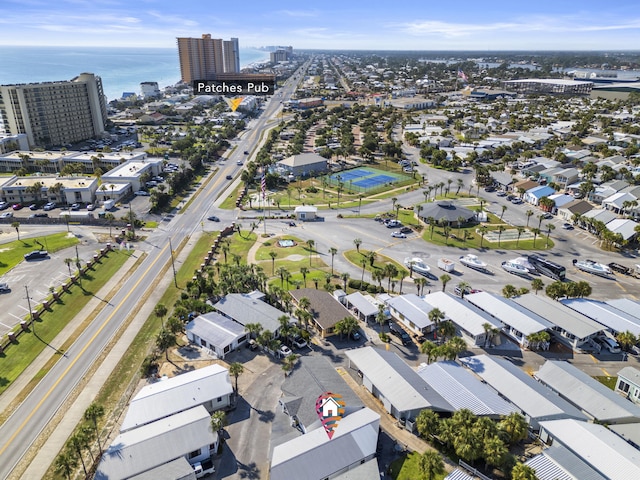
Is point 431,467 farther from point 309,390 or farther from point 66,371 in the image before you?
point 66,371

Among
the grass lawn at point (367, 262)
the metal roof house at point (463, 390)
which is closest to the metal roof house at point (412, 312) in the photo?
the metal roof house at point (463, 390)

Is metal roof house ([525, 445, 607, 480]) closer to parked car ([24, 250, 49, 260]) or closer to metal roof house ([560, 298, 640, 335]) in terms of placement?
metal roof house ([560, 298, 640, 335])

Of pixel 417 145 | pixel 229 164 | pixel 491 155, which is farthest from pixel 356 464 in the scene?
pixel 417 145

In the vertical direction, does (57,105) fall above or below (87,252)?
above

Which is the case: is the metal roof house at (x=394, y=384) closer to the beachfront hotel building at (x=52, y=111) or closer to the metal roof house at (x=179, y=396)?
the metal roof house at (x=179, y=396)

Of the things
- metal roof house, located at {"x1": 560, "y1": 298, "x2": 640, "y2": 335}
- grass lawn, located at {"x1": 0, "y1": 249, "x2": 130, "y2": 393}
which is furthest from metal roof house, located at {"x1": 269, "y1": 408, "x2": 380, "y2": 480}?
metal roof house, located at {"x1": 560, "y1": 298, "x2": 640, "y2": 335}

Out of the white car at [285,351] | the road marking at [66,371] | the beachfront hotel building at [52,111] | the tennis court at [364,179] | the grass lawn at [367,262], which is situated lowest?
the road marking at [66,371]

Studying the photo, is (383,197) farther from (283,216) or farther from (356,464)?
(356,464)
